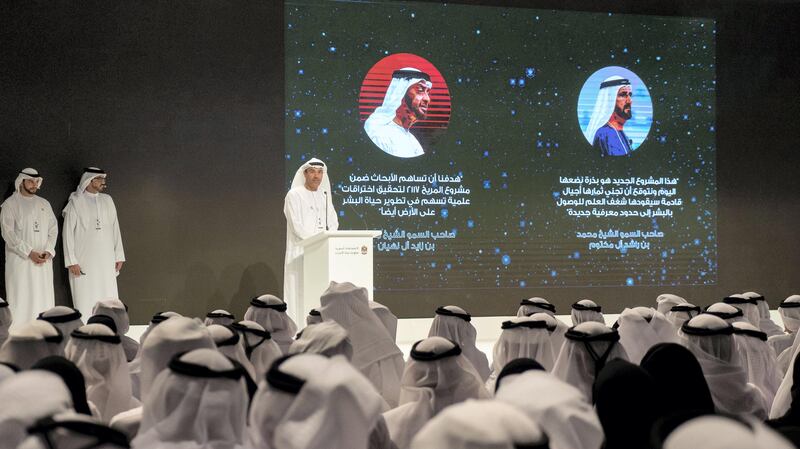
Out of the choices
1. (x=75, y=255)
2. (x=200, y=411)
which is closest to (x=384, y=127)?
(x=75, y=255)

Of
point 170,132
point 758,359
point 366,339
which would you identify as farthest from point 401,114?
point 758,359

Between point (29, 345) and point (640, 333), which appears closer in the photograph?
point (29, 345)

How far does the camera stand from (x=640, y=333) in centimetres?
329

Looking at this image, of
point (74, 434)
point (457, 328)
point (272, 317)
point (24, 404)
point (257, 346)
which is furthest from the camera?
point (272, 317)

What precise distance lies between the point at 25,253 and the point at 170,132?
1.74 meters

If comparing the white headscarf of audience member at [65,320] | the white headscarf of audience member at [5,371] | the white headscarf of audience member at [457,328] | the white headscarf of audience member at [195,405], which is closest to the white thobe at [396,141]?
the white headscarf of audience member at [457,328]

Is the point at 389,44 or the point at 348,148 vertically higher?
the point at 389,44

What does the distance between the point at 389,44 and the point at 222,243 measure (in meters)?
2.60

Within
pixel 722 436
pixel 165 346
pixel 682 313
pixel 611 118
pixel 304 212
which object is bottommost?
pixel 682 313

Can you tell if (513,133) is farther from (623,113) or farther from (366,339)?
(366,339)

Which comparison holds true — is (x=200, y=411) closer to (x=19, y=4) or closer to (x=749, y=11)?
(x=19, y=4)

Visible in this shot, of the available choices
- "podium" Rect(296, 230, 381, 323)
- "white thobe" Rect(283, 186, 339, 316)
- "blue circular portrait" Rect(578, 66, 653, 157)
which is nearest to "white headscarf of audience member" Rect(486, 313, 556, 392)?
"podium" Rect(296, 230, 381, 323)

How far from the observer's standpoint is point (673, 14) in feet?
29.7

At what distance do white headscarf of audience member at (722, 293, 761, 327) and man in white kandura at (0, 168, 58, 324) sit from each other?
571cm
